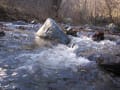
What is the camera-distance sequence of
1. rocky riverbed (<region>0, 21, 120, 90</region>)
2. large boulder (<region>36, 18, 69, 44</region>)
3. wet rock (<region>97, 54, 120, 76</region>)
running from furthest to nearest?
large boulder (<region>36, 18, 69, 44</region>), wet rock (<region>97, 54, 120, 76</region>), rocky riverbed (<region>0, 21, 120, 90</region>)

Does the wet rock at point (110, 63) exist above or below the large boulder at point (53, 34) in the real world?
below

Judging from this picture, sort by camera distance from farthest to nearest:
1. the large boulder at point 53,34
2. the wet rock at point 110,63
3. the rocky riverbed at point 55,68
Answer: the large boulder at point 53,34 < the wet rock at point 110,63 < the rocky riverbed at point 55,68

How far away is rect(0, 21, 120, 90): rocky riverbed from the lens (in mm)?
5387

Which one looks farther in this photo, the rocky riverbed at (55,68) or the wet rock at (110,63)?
the wet rock at (110,63)

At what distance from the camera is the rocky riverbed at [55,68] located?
5.39 meters

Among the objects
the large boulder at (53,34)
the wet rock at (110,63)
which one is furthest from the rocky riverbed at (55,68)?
the large boulder at (53,34)

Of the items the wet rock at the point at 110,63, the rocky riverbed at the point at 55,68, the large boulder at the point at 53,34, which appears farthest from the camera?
the large boulder at the point at 53,34

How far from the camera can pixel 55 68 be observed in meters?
6.39

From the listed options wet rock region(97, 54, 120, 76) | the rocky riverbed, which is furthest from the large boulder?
wet rock region(97, 54, 120, 76)

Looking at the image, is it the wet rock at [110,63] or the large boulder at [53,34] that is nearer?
the wet rock at [110,63]

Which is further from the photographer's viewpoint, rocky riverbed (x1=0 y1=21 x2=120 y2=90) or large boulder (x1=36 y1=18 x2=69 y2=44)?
large boulder (x1=36 y1=18 x2=69 y2=44)

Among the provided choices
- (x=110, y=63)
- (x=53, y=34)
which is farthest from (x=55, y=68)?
(x=53, y=34)

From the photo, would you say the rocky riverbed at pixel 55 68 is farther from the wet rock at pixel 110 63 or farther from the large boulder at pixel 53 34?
the large boulder at pixel 53 34

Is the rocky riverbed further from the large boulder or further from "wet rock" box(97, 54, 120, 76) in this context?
the large boulder
